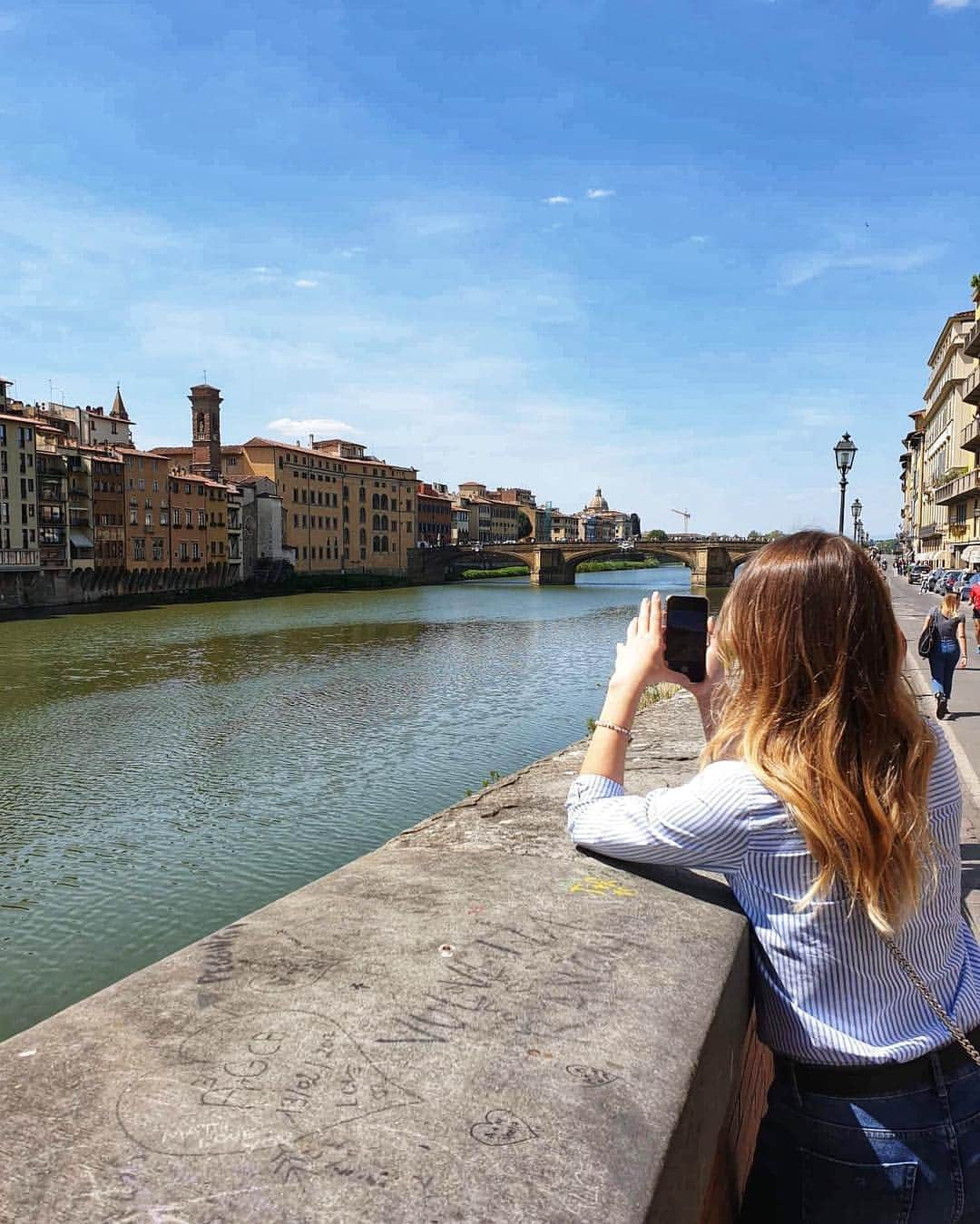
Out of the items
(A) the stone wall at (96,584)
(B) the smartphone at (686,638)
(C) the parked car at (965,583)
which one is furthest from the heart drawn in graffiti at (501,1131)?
(A) the stone wall at (96,584)

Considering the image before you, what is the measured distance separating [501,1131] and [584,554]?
84.4 metres

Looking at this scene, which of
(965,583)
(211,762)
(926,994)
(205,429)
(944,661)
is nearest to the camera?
(926,994)

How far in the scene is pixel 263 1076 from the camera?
1.45m

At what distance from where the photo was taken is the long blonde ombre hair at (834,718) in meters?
1.50

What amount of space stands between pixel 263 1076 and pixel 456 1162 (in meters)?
0.37

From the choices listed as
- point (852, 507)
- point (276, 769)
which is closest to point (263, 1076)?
point (276, 769)

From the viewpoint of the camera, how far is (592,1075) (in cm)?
142

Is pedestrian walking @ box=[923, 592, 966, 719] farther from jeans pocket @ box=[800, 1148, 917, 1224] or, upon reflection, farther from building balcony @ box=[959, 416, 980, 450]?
building balcony @ box=[959, 416, 980, 450]

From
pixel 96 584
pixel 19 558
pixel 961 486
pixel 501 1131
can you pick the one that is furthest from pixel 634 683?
pixel 96 584

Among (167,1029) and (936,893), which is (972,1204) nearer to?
(936,893)

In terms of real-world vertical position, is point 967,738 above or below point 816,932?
below

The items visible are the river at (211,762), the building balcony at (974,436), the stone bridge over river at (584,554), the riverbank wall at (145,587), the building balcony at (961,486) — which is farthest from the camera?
the stone bridge over river at (584,554)

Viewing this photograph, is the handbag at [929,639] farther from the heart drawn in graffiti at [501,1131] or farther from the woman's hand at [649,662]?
the heart drawn in graffiti at [501,1131]

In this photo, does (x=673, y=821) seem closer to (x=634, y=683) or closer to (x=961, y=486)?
(x=634, y=683)
